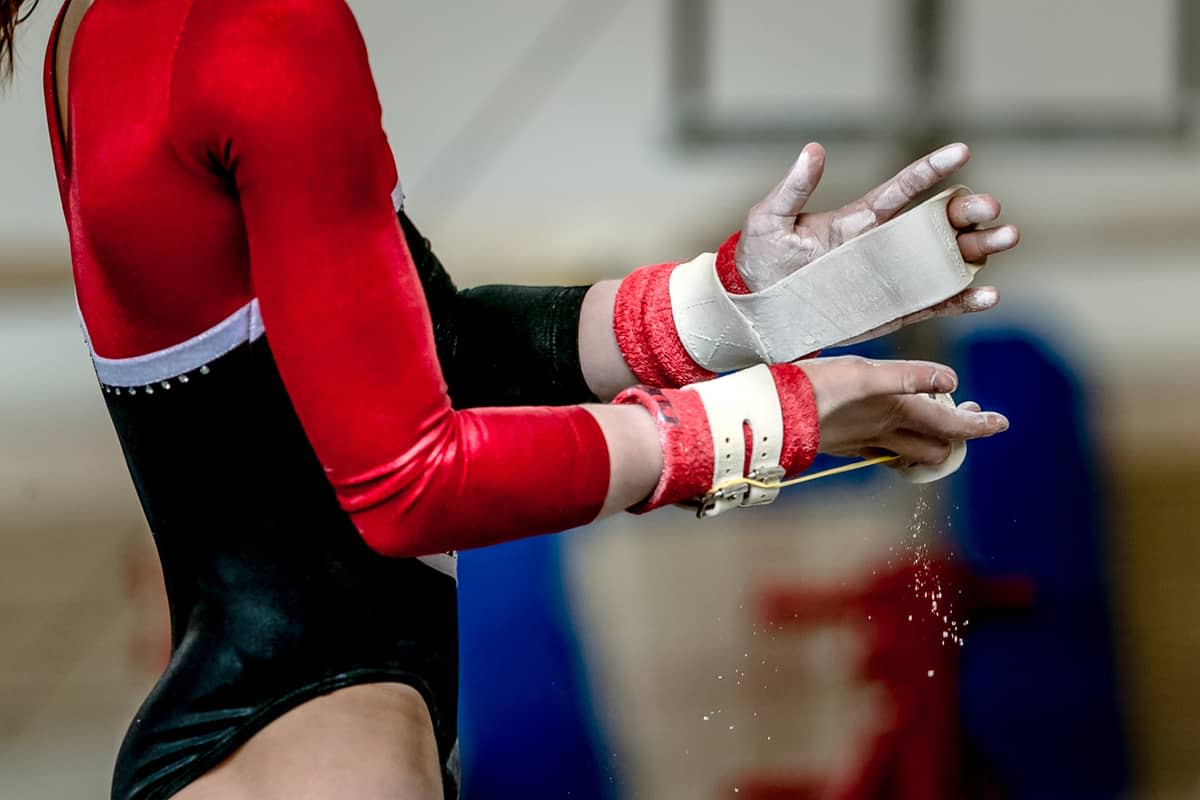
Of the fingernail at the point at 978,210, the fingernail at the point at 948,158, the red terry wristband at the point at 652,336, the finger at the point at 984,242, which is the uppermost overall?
the fingernail at the point at 948,158

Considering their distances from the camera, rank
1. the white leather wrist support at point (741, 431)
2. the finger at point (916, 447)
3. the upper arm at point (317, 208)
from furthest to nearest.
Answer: the finger at point (916, 447) → the white leather wrist support at point (741, 431) → the upper arm at point (317, 208)

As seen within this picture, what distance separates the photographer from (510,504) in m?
0.67

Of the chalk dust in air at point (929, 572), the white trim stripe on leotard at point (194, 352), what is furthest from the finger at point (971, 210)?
the chalk dust in air at point (929, 572)

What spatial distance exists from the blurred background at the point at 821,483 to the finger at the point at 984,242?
1039 millimetres

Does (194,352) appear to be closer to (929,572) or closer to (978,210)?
(978,210)

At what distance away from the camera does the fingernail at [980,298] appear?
0.81 m

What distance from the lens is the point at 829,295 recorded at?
0.83 m

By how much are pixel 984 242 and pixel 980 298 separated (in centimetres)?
4

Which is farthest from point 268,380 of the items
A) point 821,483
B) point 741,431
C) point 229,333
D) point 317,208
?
point 821,483

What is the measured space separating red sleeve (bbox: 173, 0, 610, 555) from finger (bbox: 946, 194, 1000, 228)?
0.30 meters

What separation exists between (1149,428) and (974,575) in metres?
0.40

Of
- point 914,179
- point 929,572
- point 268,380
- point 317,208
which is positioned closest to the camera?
point 317,208

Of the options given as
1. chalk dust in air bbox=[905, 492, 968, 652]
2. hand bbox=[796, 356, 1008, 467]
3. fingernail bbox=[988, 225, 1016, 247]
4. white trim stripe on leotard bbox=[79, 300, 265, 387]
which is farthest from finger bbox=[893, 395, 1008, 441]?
chalk dust in air bbox=[905, 492, 968, 652]

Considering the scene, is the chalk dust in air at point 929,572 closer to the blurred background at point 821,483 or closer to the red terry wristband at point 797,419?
the blurred background at point 821,483
